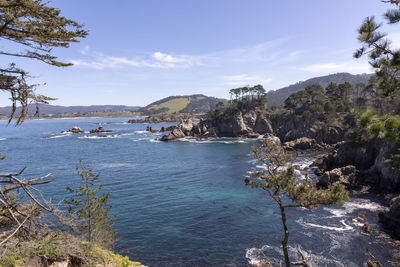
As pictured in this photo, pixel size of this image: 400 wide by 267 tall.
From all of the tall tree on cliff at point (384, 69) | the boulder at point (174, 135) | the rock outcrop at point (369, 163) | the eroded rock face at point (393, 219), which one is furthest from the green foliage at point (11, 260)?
the boulder at point (174, 135)

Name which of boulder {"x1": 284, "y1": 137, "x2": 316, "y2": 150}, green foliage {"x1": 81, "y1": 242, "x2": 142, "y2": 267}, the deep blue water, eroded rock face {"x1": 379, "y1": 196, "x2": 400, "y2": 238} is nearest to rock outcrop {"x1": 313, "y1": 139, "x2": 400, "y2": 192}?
the deep blue water

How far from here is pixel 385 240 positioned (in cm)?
2908

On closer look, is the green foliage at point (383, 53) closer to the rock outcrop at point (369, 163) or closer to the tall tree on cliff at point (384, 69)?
the tall tree on cliff at point (384, 69)

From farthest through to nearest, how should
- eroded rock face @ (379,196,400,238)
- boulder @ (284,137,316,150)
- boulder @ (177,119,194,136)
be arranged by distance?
1. boulder @ (177,119,194,136)
2. boulder @ (284,137,316,150)
3. eroded rock face @ (379,196,400,238)

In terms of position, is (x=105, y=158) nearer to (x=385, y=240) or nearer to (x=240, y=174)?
(x=240, y=174)

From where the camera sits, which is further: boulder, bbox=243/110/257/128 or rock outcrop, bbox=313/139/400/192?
boulder, bbox=243/110/257/128

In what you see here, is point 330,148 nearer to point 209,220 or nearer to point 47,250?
point 209,220

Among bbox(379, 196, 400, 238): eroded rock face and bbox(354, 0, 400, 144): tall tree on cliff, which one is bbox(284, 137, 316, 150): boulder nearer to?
bbox(379, 196, 400, 238): eroded rock face

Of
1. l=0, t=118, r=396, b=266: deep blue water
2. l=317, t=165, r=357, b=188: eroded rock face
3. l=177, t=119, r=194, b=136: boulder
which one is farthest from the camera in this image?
l=177, t=119, r=194, b=136: boulder

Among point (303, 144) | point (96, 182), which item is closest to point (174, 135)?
point (303, 144)

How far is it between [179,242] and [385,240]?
2485 centimetres

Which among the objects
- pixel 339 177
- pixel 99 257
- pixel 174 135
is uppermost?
pixel 174 135

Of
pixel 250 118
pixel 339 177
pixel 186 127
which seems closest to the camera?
pixel 339 177

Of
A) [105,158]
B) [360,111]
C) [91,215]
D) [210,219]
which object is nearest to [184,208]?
[210,219]
